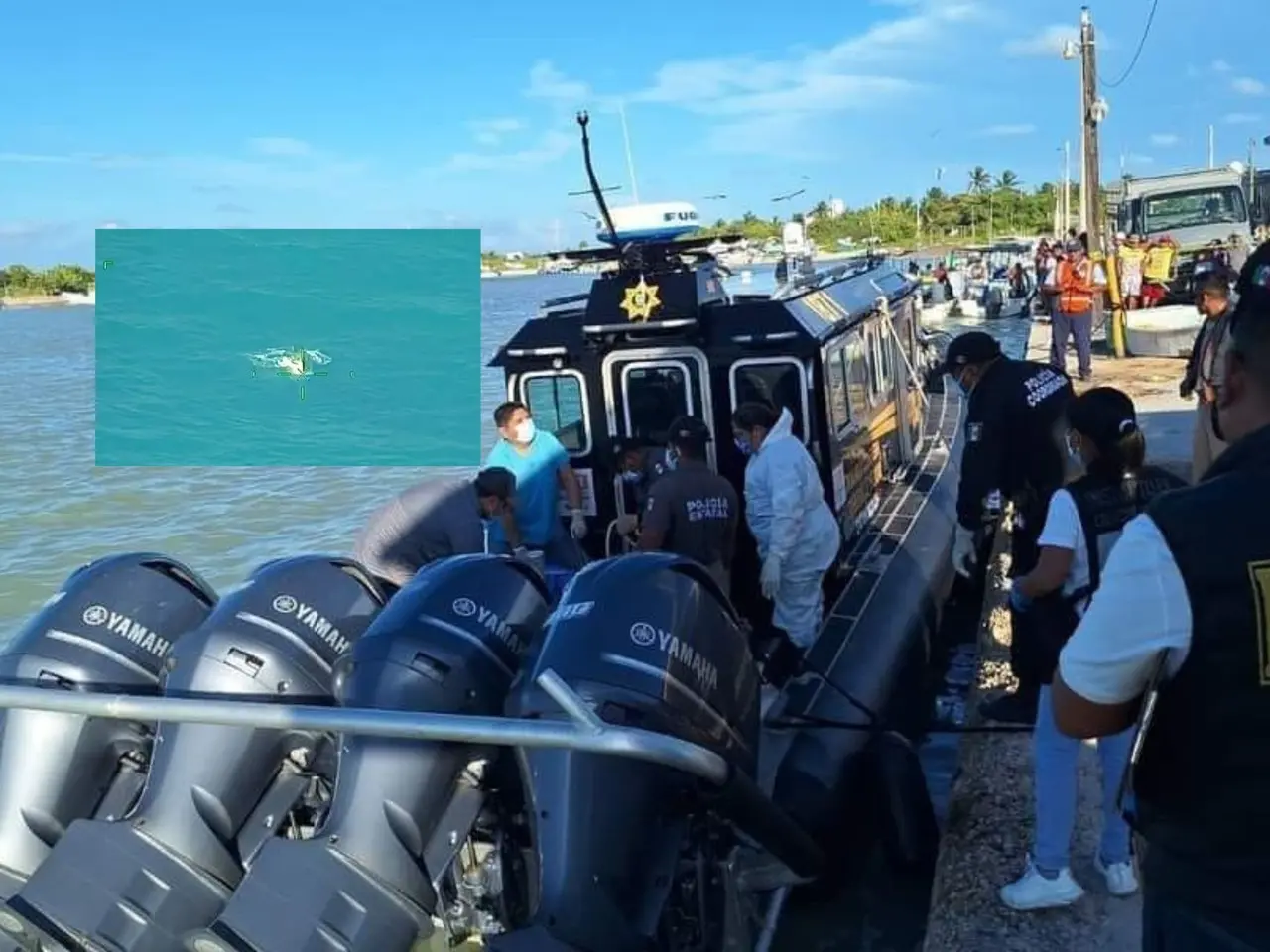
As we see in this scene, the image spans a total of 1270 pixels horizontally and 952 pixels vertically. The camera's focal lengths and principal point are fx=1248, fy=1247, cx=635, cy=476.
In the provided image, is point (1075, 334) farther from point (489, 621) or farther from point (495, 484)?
point (489, 621)

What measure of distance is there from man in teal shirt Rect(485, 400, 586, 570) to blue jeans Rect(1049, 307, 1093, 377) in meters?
8.70

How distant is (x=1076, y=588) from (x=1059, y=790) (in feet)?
2.08

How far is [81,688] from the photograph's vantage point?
3.75 m

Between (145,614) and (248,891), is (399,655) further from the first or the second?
(145,614)

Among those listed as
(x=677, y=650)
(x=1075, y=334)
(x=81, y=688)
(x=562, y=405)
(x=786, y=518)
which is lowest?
(x=81, y=688)

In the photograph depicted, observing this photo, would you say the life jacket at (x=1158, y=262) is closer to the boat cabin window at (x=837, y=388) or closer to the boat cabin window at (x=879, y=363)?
the boat cabin window at (x=879, y=363)

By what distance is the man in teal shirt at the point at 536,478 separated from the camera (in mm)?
6285

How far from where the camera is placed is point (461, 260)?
7.54m

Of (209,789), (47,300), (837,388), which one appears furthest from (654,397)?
(47,300)

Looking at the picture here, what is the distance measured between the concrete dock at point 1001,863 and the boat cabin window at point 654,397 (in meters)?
2.00

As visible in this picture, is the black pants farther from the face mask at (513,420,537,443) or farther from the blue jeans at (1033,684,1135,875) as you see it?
the face mask at (513,420,537,443)

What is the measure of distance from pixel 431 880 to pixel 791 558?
3053 mm

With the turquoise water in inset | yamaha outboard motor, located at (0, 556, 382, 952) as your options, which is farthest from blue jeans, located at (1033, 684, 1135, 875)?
the turquoise water in inset

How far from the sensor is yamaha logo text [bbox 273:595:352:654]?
375 centimetres
